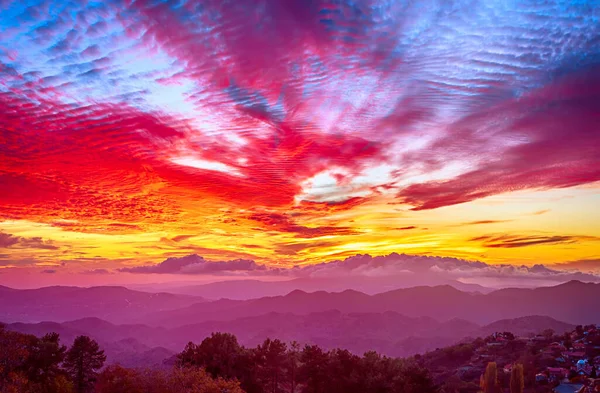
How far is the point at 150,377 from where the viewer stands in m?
44.3

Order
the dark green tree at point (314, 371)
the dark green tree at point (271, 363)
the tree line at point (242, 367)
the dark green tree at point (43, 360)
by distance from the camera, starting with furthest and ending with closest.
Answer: the dark green tree at point (271, 363) → the dark green tree at point (314, 371) → the dark green tree at point (43, 360) → the tree line at point (242, 367)

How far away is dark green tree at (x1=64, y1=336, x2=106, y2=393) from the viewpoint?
69.6 meters

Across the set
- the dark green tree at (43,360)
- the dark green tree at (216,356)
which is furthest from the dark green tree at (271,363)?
the dark green tree at (43,360)

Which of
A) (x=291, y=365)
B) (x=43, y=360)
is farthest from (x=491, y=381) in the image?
(x=43, y=360)

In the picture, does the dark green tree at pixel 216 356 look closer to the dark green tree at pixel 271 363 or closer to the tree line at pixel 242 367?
the tree line at pixel 242 367

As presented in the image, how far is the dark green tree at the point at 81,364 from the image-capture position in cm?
6962

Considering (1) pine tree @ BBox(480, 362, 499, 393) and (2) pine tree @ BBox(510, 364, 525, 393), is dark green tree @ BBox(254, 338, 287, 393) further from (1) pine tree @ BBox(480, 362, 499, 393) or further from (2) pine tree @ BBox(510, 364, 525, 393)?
(2) pine tree @ BBox(510, 364, 525, 393)

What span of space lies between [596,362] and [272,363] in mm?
68166

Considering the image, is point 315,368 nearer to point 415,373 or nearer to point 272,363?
point 272,363

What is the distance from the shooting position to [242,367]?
73.8 metres

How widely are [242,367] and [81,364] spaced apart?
2802cm

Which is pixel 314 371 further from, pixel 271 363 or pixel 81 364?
pixel 81 364

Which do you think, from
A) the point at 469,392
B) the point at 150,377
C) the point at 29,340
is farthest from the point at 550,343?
the point at 29,340

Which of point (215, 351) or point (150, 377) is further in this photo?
point (215, 351)
